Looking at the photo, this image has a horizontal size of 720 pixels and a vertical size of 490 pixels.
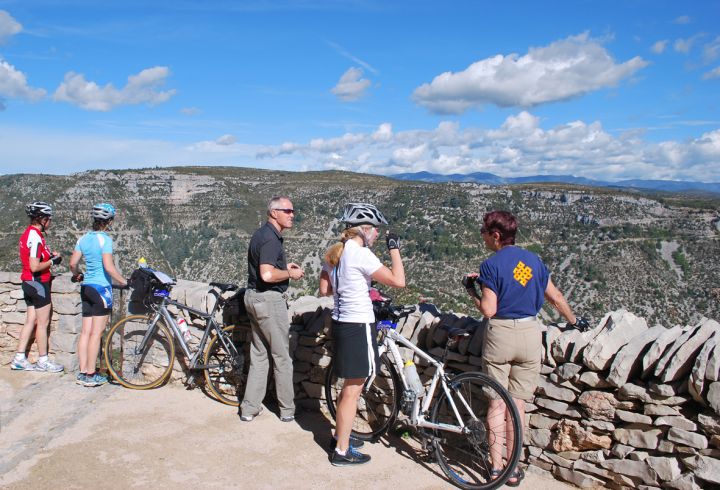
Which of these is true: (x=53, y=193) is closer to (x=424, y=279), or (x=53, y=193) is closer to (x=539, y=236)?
(x=424, y=279)

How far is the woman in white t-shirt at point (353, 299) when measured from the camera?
4.33 meters

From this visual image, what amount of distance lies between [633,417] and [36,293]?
651 centimetres

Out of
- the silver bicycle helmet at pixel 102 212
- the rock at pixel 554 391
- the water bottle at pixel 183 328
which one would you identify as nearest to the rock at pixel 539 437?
the rock at pixel 554 391

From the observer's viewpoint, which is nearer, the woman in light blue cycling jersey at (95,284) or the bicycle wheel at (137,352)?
the woman in light blue cycling jersey at (95,284)

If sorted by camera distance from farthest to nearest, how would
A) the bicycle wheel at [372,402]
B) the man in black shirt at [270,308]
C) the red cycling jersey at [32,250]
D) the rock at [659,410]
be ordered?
the red cycling jersey at [32,250]
the bicycle wheel at [372,402]
the man in black shirt at [270,308]
the rock at [659,410]

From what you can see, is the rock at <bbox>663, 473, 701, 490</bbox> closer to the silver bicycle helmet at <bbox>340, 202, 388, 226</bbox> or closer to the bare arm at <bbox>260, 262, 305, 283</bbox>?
the silver bicycle helmet at <bbox>340, 202, 388, 226</bbox>

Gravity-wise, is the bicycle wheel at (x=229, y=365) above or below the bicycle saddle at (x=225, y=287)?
below

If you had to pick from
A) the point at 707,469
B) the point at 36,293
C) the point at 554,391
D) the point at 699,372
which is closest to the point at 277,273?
the point at 554,391

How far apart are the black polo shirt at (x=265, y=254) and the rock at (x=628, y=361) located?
2.93 metres

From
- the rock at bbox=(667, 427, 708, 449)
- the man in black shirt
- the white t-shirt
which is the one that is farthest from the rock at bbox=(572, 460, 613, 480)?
the man in black shirt

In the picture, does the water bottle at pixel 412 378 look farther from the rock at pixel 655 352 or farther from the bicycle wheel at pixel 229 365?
the bicycle wheel at pixel 229 365

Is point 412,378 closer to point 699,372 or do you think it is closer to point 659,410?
point 659,410

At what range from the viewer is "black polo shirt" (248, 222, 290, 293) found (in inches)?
198

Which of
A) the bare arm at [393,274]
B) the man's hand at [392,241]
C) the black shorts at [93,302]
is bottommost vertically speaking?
the black shorts at [93,302]
